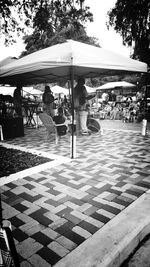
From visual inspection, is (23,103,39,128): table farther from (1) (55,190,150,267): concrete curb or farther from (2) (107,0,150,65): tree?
(1) (55,190,150,267): concrete curb

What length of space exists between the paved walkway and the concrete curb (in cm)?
11

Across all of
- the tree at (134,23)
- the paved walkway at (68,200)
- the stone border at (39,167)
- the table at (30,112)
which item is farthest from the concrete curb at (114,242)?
the tree at (134,23)

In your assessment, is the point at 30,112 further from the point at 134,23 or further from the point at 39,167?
the point at 134,23

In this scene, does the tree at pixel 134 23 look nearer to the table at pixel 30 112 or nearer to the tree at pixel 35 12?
the tree at pixel 35 12

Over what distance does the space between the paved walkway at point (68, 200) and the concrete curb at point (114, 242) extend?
0.11 meters

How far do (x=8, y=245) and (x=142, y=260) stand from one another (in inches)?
57.0

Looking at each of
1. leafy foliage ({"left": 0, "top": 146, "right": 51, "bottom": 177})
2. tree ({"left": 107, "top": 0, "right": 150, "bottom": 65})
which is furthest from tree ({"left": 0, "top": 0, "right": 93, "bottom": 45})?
leafy foliage ({"left": 0, "top": 146, "right": 51, "bottom": 177})

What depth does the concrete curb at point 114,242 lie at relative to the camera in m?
1.85

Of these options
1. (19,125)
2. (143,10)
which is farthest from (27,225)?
(143,10)

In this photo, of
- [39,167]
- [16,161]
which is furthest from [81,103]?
[39,167]

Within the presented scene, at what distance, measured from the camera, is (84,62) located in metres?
4.57

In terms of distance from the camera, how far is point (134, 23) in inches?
462

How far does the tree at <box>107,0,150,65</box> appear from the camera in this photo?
11367mm

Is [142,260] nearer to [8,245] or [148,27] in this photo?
[8,245]
